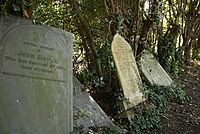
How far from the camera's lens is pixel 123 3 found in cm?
679

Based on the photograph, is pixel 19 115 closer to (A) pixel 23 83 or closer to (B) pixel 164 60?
(A) pixel 23 83

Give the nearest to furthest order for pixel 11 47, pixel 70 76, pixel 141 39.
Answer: pixel 11 47, pixel 70 76, pixel 141 39

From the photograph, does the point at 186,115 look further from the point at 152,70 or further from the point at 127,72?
the point at 127,72

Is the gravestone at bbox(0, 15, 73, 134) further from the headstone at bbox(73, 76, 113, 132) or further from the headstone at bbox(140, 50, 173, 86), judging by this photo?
the headstone at bbox(140, 50, 173, 86)

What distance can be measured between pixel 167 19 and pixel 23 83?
21.7 ft

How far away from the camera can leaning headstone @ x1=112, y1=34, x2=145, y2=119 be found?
552 cm

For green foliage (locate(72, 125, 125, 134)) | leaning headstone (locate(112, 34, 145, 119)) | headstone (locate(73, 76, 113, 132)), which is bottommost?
green foliage (locate(72, 125, 125, 134))

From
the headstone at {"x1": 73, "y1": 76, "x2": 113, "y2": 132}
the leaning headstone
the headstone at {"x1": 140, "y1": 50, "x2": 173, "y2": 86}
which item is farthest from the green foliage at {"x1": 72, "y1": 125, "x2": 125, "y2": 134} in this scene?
the headstone at {"x1": 140, "y1": 50, "x2": 173, "y2": 86}

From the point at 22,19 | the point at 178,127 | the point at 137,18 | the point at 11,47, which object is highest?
the point at 137,18

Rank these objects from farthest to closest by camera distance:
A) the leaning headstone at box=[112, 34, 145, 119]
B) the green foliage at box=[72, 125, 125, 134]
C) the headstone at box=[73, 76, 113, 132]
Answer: the leaning headstone at box=[112, 34, 145, 119] → the headstone at box=[73, 76, 113, 132] → the green foliage at box=[72, 125, 125, 134]

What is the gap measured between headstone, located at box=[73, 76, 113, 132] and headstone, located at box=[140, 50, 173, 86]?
2.00 metres

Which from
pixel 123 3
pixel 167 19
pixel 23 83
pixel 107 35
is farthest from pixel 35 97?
pixel 167 19

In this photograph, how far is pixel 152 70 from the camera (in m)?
7.03

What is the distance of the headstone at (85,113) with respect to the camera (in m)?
4.50
